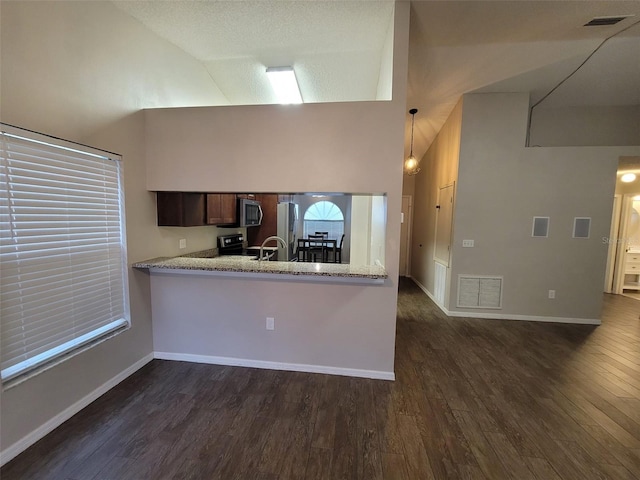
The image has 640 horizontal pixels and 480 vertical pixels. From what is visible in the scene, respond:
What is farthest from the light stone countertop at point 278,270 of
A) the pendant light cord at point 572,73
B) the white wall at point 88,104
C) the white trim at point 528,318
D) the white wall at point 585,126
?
the white wall at point 585,126

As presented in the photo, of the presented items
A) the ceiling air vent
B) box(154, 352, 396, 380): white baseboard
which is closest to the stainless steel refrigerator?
box(154, 352, 396, 380): white baseboard

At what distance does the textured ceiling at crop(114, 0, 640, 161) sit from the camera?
233 centimetres

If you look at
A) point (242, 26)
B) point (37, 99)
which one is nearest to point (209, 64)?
point (242, 26)

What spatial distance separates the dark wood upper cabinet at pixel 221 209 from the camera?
119 inches

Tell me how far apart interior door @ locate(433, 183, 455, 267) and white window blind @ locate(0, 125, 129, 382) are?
14.0 feet

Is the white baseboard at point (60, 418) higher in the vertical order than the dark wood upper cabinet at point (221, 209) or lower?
lower

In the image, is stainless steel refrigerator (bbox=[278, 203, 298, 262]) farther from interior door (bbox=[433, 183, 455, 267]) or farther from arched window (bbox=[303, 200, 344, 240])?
arched window (bbox=[303, 200, 344, 240])

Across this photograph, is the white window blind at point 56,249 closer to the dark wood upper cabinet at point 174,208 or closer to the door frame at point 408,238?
the dark wood upper cabinet at point 174,208

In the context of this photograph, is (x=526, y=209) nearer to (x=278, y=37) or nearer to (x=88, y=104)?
(x=278, y=37)

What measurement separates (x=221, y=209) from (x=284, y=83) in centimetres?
207

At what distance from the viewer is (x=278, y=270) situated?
2.30m

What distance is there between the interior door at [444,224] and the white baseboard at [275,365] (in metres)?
2.54

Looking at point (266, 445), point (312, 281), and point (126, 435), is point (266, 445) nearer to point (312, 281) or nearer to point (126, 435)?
point (126, 435)

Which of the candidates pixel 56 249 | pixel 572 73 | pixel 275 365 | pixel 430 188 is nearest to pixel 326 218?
pixel 430 188
